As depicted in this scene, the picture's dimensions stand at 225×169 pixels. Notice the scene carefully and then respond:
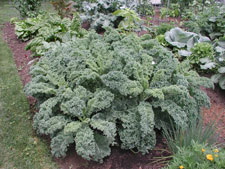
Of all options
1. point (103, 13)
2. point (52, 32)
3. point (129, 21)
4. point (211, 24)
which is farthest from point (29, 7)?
point (211, 24)

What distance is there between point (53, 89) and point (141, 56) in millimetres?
1320

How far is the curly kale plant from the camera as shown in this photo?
92.3 inches

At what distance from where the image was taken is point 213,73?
12.7 feet

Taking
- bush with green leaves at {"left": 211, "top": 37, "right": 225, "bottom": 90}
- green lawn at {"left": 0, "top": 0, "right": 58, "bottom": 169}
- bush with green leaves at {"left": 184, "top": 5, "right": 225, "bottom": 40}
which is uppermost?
bush with green leaves at {"left": 184, "top": 5, "right": 225, "bottom": 40}

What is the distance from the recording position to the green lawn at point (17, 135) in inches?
96.5

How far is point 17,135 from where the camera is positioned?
282 centimetres

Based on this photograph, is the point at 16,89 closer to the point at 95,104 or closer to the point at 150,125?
the point at 95,104

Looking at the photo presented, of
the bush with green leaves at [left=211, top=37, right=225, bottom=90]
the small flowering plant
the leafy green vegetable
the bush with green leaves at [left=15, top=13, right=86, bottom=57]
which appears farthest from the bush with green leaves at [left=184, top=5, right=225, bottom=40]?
the small flowering plant

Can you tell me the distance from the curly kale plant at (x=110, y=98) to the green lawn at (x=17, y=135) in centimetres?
22

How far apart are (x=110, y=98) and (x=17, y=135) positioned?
1.42 m

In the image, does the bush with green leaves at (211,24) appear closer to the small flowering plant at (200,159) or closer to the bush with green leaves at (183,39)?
the bush with green leaves at (183,39)

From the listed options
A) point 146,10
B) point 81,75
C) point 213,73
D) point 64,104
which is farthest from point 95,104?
point 146,10

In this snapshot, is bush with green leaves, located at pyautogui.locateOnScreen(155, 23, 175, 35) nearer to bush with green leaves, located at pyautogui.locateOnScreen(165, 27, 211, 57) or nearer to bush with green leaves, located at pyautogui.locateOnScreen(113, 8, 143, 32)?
bush with green leaves, located at pyautogui.locateOnScreen(165, 27, 211, 57)

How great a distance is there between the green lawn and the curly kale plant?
0.22m
